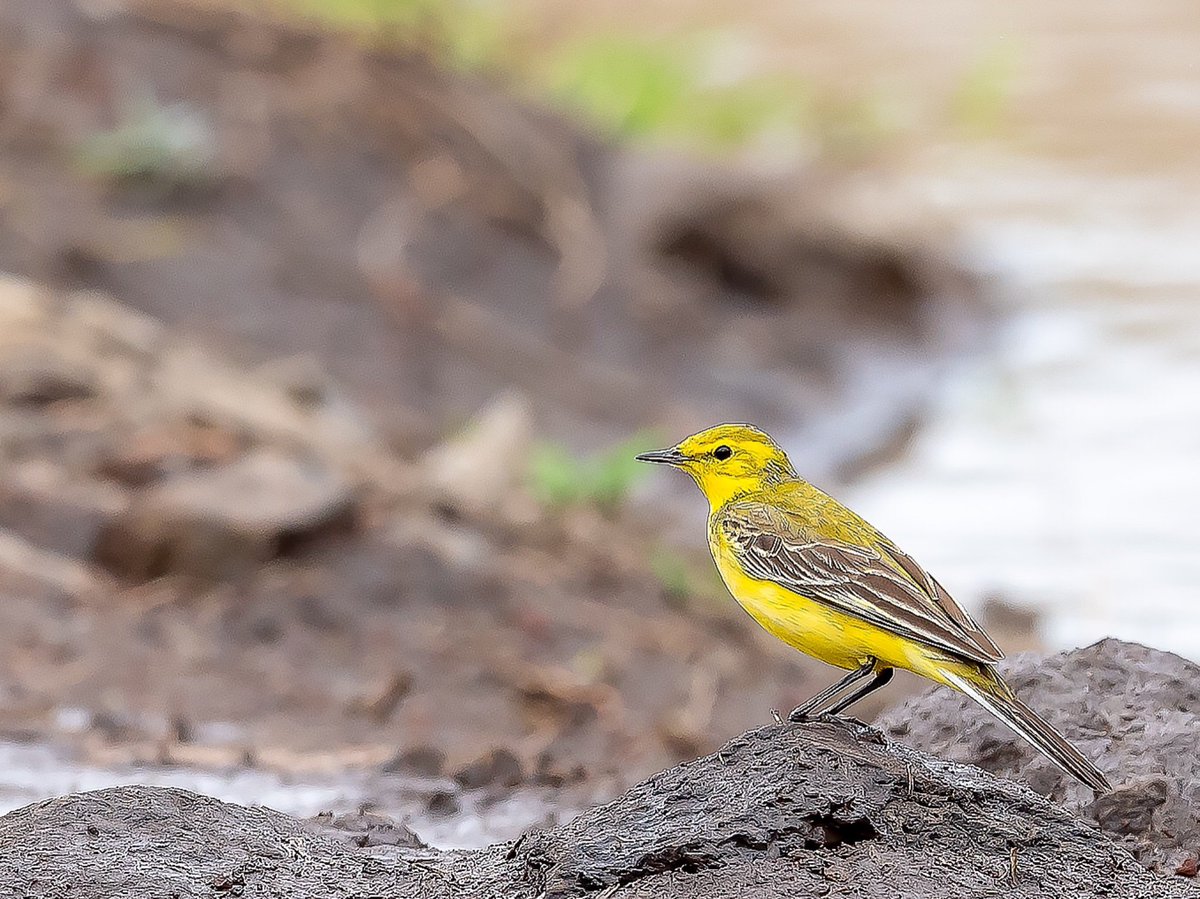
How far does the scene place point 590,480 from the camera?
10.2m

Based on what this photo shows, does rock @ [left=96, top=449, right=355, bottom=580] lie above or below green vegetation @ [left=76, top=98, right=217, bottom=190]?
below

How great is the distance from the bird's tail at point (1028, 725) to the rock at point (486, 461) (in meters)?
5.39

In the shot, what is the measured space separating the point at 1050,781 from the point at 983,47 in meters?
17.1

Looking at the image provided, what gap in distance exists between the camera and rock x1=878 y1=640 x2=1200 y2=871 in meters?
4.75

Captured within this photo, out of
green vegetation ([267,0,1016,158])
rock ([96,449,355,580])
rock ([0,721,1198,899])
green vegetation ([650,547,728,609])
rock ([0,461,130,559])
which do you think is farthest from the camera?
green vegetation ([267,0,1016,158])

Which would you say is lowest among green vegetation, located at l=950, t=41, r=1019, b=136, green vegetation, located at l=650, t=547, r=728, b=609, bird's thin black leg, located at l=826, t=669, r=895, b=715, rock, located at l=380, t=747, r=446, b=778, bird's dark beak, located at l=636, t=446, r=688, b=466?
bird's thin black leg, located at l=826, t=669, r=895, b=715

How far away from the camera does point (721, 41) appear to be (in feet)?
58.7

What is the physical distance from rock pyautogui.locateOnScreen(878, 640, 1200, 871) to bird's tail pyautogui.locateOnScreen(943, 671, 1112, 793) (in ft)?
0.76

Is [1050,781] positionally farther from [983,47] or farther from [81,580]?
Result: [983,47]

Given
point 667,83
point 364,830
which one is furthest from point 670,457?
point 667,83

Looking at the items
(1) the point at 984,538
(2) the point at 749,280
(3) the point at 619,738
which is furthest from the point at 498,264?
(3) the point at 619,738

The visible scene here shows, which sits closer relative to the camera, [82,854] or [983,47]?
[82,854]

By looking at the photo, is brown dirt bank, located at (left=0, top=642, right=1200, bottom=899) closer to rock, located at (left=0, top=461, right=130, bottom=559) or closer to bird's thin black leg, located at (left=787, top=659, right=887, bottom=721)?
bird's thin black leg, located at (left=787, top=659, right=887, bottom=721)

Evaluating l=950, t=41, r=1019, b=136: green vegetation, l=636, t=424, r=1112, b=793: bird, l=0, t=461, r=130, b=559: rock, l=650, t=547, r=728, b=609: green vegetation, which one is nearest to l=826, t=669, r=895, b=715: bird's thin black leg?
l=636, t=424, r=1112, b=793: bird
